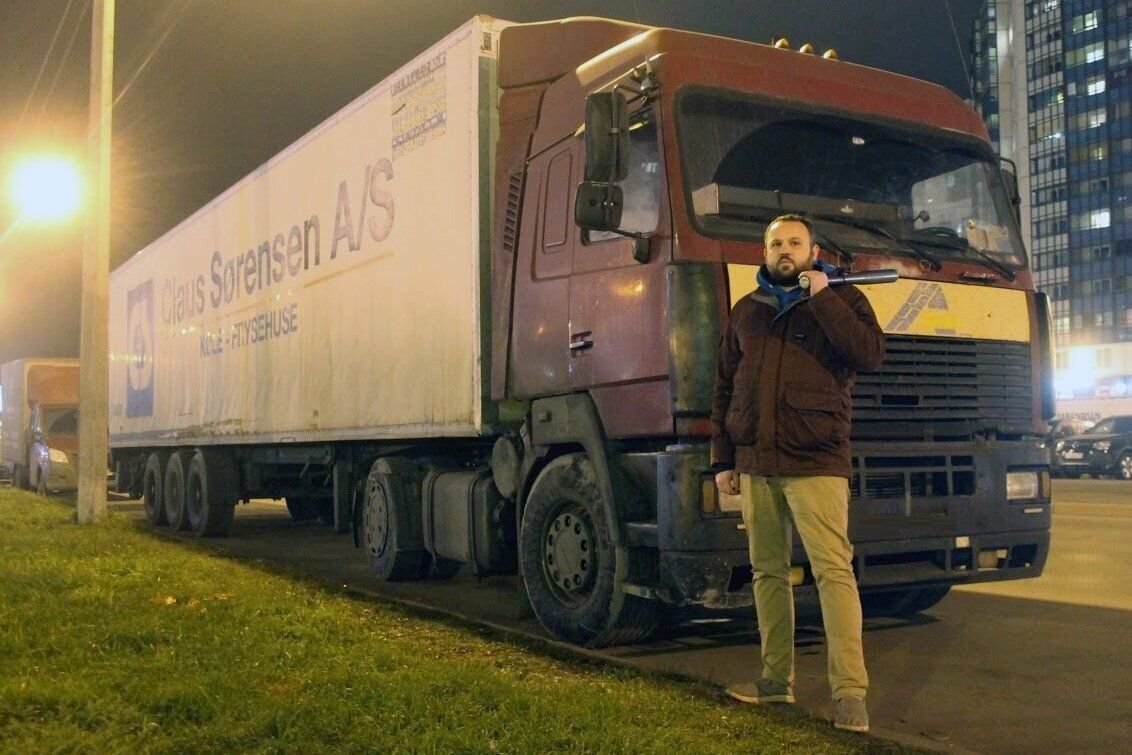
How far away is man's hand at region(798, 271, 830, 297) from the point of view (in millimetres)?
4469

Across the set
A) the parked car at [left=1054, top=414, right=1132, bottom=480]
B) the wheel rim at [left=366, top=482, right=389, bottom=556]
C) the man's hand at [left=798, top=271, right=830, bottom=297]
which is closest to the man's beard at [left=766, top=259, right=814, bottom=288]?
the man's hand at [left=798, top=271, right=830, bottom=297]

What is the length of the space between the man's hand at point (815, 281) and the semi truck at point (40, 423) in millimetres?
21621

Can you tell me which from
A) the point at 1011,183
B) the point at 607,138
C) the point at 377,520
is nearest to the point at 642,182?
the point at 607,138

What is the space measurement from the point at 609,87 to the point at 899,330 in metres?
1.91

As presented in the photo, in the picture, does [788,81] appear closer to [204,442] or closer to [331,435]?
[331,435]

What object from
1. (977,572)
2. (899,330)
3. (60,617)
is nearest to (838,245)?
(899,330)

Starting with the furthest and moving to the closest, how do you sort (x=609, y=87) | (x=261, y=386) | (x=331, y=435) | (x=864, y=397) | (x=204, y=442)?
(x=204, y=442), (x=261, y=386), (x=331, y=435), (x=609, y=87), (x=864, y=397)

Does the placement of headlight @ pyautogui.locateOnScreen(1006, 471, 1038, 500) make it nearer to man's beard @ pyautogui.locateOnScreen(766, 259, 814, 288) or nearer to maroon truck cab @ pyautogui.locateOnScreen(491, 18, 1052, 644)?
maroon truck cab @ pyautogui.locateOnScreen(491, 18, 1052, 644)

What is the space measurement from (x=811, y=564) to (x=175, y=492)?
39.6ft

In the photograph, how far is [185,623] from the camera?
654 cm

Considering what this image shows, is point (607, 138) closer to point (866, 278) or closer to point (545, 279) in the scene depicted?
point (545, 279)

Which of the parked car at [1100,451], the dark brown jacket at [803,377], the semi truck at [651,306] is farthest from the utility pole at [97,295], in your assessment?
the parked car at [1100,451]

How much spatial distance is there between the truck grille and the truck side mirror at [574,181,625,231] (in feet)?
4.63

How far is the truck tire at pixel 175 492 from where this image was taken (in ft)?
48.3
